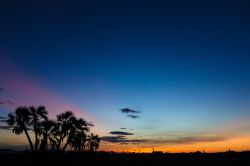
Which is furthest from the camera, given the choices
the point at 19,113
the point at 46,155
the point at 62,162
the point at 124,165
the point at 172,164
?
the point at 172,164

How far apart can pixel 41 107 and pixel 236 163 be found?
42.3 meters

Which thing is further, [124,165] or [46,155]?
[124,165]

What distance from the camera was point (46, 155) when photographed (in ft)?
140

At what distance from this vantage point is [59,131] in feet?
143

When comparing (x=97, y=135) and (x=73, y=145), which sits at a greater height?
(x=97, y=135)

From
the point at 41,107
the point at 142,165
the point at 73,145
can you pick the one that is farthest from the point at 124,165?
the point at 41,107

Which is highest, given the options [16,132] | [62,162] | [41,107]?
[41,107]

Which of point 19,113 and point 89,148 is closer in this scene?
point 19,113

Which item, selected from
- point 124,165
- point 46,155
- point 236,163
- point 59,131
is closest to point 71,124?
point 59,131

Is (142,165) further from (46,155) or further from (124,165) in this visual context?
(46,155)

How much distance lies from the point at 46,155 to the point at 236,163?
3976 centimetres

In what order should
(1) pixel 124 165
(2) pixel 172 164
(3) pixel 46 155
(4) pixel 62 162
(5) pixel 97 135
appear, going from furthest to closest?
(5) pixel 97 135 < (2) pixel 172 164 < (1) pixel 124 165 < (4) pixel 62 162 < (3) pixel 46 155

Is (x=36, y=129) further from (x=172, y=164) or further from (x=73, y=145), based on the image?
(x=172, y=164)

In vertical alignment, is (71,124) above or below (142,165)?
above
